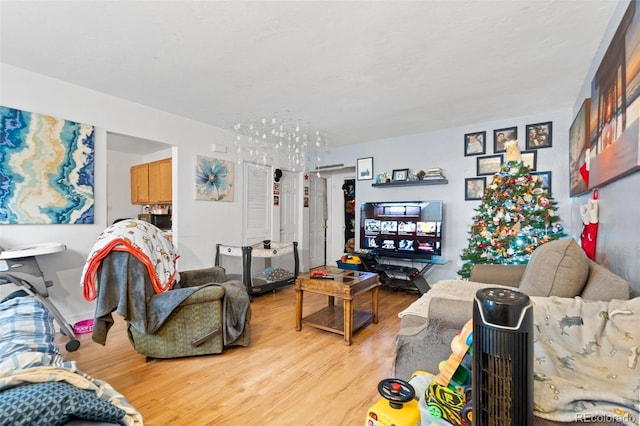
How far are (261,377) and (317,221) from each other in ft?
14.6

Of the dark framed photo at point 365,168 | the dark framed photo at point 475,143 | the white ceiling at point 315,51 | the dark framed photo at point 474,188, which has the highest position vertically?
the white ceiling at point 315,51

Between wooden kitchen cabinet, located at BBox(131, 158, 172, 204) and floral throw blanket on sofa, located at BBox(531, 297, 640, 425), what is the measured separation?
15.5 feet

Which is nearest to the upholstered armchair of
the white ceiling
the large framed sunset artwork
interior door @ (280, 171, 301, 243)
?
the white ceiling

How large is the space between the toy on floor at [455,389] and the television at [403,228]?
3.14 metres

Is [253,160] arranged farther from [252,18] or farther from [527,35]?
[527,35]

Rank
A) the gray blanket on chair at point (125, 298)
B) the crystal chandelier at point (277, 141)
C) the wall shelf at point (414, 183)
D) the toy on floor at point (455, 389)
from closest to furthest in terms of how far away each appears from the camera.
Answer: the toy on floor at point (455, 389) < the gray blanket on chair at point (125, 298) < the crystal chandelier at point (277, 141) < the wall shelf at point (414, 183)

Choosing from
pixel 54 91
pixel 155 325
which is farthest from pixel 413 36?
pixel 54 91

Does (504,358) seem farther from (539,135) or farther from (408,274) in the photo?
(539,135)

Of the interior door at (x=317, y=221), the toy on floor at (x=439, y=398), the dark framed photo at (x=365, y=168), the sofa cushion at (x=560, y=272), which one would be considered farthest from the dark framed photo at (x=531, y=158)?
the interior door at (x=317, y=221)

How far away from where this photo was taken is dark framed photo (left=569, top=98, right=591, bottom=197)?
2576 mm

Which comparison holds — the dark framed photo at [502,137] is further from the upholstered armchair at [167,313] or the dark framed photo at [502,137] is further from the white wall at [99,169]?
the white wall at [99,169]

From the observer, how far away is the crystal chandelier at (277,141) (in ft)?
13.7

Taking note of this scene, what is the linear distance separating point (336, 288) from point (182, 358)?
1.41m

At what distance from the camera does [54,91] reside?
9.55ft
